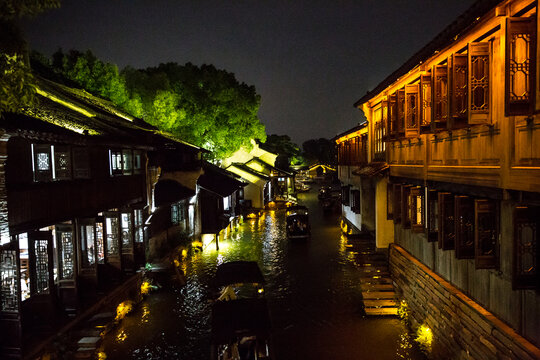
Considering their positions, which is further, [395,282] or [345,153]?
[345,153]

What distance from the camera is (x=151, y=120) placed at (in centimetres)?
3169

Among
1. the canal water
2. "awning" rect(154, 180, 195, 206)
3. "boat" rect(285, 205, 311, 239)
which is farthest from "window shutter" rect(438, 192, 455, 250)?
"boat" rect(285, 205, 311, 239)

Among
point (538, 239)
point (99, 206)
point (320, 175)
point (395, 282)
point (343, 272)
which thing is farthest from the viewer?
point (320, 175)

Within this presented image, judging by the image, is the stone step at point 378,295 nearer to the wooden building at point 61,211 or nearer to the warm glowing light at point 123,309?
the warm glowing light at point 123,309

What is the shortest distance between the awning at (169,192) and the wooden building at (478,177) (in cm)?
1357

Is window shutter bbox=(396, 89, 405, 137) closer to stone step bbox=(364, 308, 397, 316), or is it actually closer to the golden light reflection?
stone step bbox=(364, 308, 397, 316)

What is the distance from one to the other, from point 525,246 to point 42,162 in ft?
40.9

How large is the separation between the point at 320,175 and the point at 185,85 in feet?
303

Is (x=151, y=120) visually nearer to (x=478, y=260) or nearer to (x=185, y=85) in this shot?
(x=185, y=85)

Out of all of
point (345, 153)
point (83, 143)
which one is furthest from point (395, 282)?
point (345, 153)

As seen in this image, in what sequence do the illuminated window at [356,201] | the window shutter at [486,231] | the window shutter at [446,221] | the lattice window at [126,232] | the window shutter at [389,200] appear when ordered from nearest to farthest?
the window shutter at [486,231]
the window shutter at [446,221]
the lattice window at [126,232]
the window shutter at [389,200]
the illuminated window at [356,201]

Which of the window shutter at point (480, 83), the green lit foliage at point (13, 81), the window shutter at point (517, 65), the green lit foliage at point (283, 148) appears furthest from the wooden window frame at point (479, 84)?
the green lit foliage at point (283, 148)

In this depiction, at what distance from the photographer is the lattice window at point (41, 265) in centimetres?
1141

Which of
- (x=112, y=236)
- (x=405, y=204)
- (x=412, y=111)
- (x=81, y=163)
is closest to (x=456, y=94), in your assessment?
(x=412, y=111)
